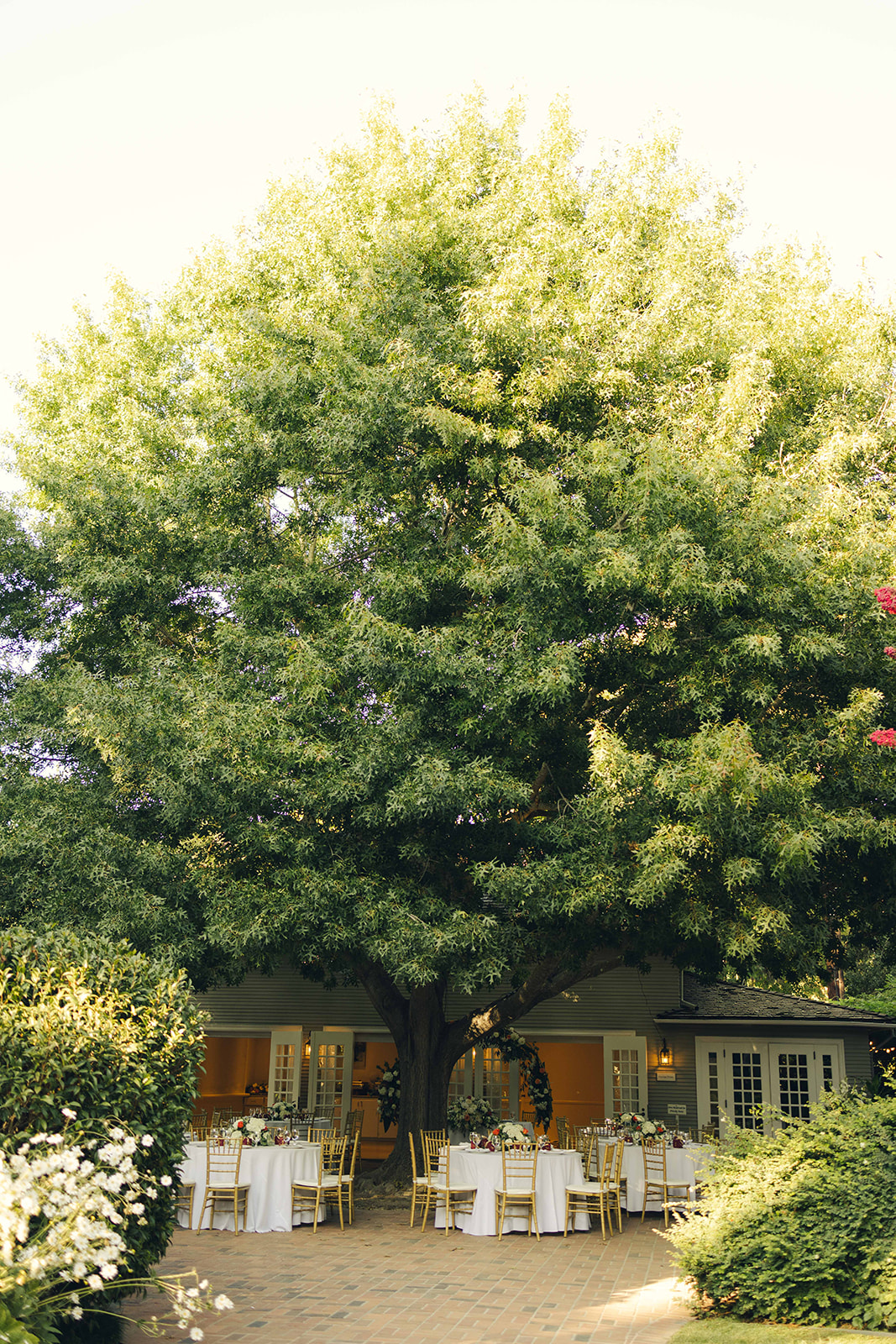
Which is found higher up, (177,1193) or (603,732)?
(603,732)

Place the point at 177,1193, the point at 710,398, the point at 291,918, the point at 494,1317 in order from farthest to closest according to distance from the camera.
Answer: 1. the point at 710,398
2. the point at 291,918
3. the point at 494,1317
4. the point at 177,1193

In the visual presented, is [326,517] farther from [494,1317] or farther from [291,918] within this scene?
[494,1317]

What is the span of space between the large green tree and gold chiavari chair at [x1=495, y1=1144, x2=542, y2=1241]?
6.51ft

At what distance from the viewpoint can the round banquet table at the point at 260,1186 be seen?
12.0 metres

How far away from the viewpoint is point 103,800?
1285 cm

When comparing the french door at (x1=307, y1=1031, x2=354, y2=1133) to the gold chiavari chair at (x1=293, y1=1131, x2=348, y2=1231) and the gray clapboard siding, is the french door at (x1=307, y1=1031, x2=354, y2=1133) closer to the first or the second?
the gray clapboard siding

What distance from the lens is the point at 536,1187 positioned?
11727mm

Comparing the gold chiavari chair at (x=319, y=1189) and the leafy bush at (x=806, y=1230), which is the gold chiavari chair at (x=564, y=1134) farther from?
the leafy bush at (x=806, y=1230)

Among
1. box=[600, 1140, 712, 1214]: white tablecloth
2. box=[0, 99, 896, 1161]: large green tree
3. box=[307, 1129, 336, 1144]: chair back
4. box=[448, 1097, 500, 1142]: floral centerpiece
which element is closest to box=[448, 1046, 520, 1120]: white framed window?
box=[448, 1097, 500, 1142]: floral centerpiece

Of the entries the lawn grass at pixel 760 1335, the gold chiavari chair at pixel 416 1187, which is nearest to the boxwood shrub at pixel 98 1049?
the lawn grass at pixel 760 1335

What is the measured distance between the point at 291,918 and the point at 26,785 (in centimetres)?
432

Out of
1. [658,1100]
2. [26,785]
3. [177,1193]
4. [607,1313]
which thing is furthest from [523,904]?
[658,1100]

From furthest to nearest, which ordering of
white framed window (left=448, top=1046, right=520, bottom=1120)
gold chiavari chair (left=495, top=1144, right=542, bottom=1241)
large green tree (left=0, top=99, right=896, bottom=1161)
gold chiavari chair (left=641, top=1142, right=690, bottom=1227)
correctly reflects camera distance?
white framed window (left=448, top=1046, right=520, bottom=1120) → gold chiavari chair (left=641, top=1142, right=690, bottom=1227) → gold chiavari chair (left=495, top=1144, right=542, bottom=1241) → large green tree (left=0, top=99, right=896, bottom=1161)

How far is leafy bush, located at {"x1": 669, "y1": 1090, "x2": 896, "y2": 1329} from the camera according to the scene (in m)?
7.66
